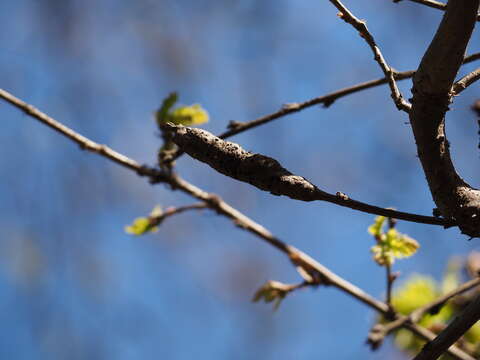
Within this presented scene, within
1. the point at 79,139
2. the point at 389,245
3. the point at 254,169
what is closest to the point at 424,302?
the point at 389,245

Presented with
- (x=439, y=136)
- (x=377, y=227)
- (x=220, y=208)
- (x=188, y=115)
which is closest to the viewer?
(x=439, y=136)

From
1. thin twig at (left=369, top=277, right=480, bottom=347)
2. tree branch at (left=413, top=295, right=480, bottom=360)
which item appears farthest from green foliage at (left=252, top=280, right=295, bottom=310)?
tree branch at (left=413, top=295, right=480, bottom=360)

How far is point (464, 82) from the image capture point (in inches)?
41.4

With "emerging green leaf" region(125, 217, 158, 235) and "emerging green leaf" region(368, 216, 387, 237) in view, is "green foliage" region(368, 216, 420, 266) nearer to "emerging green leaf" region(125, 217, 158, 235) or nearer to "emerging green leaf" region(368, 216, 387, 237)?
"emerging green leaf" region(368, 216, 387, 237)

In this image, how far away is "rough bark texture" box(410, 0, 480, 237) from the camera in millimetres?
926

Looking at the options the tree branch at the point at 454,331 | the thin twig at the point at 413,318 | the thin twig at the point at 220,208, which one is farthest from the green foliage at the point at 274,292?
the tree branch at the point at 454,331

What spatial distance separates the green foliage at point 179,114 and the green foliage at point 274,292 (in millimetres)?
669

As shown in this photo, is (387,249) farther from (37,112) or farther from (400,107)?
(37,112)

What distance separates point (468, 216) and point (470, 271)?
1.80 m

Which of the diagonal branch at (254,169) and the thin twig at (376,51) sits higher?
the thin twig at (376,51)

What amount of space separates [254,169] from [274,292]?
1.23m

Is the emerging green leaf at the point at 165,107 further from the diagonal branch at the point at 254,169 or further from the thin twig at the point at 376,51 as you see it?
the diagonal branch at the point at 254,169

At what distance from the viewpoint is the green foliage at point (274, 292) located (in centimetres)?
213

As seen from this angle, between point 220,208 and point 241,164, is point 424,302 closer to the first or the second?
point 220,208
